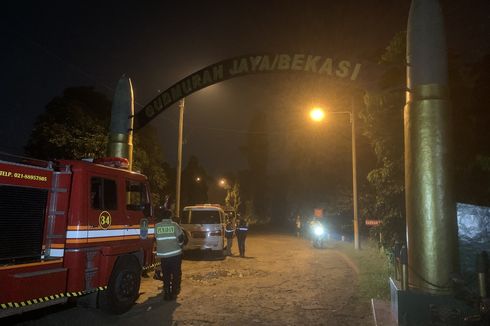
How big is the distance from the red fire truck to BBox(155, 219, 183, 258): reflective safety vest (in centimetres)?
34

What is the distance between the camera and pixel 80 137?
17734 mm

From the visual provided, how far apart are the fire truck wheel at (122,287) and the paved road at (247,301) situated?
7.6 inches

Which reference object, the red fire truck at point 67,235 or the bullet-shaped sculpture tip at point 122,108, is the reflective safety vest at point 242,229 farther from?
the red fire truck at point 67,235

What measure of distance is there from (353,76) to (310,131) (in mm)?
25097

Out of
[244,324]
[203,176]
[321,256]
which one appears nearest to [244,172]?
[203,176]

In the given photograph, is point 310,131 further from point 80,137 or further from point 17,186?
point 17,186

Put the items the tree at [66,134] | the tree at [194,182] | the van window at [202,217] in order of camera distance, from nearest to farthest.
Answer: the van window at [202,217]
the tree at [66,134]
the tree at [194,182]

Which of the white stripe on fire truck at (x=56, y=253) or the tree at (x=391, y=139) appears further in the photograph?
the tree at (x=391, y=139)

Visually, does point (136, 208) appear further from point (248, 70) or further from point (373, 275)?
point (373, 275)

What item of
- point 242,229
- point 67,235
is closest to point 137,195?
point 67,235

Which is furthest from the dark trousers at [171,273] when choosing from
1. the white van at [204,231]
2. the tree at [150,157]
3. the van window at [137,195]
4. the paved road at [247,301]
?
the tree at [150,157]

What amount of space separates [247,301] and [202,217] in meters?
8.38

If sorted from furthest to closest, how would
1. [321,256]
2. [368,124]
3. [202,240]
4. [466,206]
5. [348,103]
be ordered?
[348,103] < [321,256] < [202,240] < [368,124] < [466,206]

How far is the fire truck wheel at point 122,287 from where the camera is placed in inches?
315
